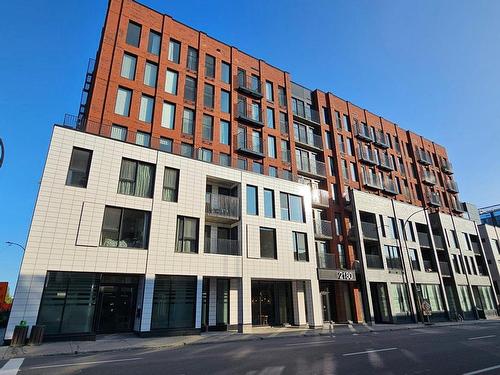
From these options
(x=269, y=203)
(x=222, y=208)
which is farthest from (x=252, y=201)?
(x=222, y=208)

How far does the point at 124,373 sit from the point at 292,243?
700 inches

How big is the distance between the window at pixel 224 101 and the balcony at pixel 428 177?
1218 inches

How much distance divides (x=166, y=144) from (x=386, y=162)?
95.4ft

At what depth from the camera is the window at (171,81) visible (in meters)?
25.9

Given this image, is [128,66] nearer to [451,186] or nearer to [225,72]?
[225,72]

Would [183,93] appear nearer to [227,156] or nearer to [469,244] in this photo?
[227,156]

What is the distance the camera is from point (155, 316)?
17.8 metres

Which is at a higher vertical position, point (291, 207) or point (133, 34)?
point (133, 34)

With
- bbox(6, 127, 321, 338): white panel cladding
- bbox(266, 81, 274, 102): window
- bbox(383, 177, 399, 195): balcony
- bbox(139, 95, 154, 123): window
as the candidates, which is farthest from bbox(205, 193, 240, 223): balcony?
bbox(383, 177, 399, 195): balcony

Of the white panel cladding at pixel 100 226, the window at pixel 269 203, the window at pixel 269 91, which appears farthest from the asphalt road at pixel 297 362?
the window at pixel 269 91

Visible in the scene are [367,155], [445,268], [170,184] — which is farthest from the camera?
[367,155]

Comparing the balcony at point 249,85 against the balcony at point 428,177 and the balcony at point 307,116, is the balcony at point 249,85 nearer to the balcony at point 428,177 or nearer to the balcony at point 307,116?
the balcony at point 307,116

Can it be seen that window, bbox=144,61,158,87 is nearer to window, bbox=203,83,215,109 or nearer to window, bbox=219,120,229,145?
window, bbox=203,83,215,109

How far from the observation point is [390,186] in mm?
38312
